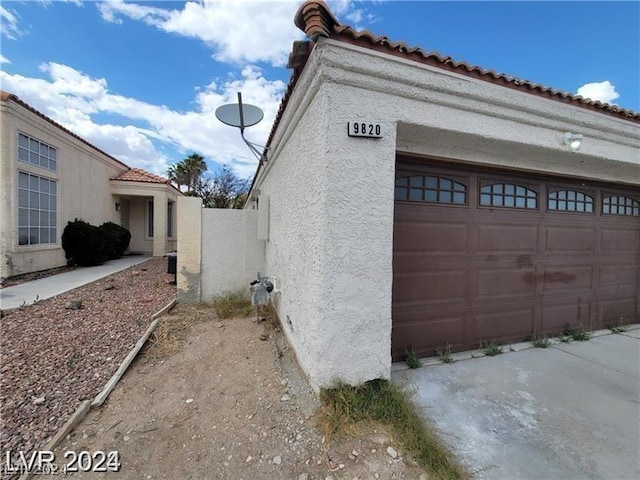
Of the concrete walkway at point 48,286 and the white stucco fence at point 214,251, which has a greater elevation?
the white stucco fence at point 214,251

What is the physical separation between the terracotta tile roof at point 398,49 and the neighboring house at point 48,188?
10558mm

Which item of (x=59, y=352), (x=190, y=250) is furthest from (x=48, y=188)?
(x=59, y=352)

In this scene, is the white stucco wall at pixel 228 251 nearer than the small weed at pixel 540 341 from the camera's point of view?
No

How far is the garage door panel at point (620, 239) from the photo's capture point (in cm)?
548

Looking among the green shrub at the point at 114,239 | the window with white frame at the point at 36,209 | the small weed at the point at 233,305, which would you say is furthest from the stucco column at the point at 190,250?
the green shrub at the point at 114,239

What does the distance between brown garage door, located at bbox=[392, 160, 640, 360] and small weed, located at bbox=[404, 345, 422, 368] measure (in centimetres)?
7

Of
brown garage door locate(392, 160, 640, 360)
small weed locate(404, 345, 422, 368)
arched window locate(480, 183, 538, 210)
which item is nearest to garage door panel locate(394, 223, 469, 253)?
brown garage door locate(392, 160, 640, 360)

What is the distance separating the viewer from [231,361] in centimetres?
405

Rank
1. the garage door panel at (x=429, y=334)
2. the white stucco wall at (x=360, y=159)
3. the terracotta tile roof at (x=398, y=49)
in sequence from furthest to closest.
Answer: the garage door panel at (x=429, y=334), the white stucco wall at (x=360, y=159), the terracotta tile roof at (x=398, y=49)

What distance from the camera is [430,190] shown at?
13.1 ft

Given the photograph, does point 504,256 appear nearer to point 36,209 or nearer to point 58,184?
point 36,209

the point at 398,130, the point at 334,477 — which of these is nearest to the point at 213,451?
the point at 334,477

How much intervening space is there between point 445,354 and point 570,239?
332 cm

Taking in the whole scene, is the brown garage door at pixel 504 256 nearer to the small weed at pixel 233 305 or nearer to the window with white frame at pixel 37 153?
the small weed at pixel 233 305
